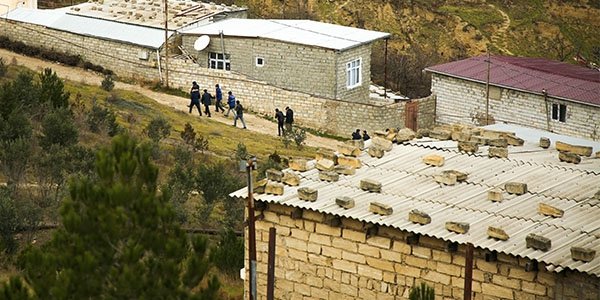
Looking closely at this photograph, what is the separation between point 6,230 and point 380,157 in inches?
276

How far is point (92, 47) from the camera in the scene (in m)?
52.8

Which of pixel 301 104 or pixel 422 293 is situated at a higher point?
pixel 422 293

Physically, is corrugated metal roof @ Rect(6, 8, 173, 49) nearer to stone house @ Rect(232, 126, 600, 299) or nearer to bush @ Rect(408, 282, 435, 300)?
stone house @ Rect(232, 126, 600, 299)

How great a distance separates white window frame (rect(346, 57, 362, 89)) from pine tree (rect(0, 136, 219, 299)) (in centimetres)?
3106

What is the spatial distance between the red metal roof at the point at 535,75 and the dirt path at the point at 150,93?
5.86 metres

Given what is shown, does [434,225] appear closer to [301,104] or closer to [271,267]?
[271,267]

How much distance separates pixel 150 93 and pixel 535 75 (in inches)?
486

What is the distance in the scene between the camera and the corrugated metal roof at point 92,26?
5203 cm

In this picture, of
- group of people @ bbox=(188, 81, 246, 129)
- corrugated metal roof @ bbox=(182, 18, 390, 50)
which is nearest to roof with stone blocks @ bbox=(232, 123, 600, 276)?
group of people @ bbox=(188, 81, 246, 129)

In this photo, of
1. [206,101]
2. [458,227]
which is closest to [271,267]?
[458,227]

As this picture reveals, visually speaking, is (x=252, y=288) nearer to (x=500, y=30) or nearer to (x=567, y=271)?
(x=567, y=271)

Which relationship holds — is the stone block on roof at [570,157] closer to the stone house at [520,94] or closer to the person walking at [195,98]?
the stone house at [520,94]

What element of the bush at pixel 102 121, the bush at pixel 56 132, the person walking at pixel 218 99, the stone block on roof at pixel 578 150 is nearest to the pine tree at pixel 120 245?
the stone block on roof at pixel 578 150

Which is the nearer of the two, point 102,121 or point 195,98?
point 102,121
